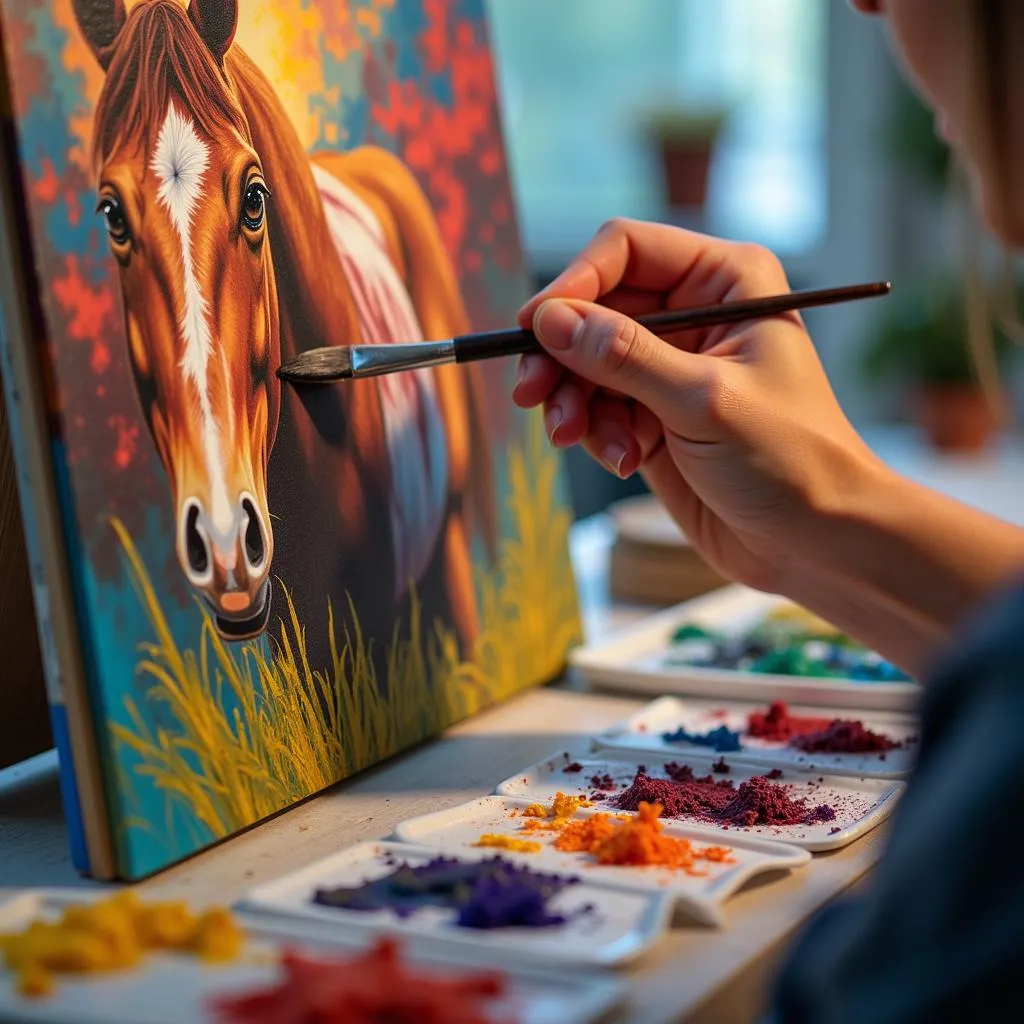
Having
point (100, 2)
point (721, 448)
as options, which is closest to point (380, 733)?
point (721, 448)

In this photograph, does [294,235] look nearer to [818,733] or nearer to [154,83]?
[154,83]

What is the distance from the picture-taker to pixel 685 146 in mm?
3336

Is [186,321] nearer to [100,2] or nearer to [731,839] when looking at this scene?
[100,2]

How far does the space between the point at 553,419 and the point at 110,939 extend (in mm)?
459

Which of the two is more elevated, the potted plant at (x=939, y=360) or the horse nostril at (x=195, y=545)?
the horse nostril at (x=195, y=545)

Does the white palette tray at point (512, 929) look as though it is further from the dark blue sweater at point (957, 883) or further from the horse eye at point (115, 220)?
the horse eye at point (115, 220)

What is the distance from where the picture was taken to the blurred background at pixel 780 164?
8.53ft

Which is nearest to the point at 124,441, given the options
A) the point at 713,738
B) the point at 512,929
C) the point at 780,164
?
the point at 512,929

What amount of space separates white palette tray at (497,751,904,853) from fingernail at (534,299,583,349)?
24cm

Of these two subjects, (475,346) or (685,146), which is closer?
(475,346)

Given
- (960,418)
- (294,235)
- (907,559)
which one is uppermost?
(294,235)

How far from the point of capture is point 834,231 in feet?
10.6

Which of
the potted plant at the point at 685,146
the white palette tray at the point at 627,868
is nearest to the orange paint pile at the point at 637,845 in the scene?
the white palette tray at the point at 627,868

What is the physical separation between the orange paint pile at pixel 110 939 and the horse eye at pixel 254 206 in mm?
348
